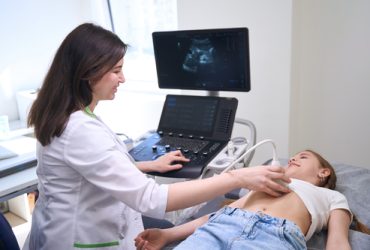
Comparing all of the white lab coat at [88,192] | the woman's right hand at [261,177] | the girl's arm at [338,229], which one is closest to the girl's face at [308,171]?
the girl's arm at [338,229]

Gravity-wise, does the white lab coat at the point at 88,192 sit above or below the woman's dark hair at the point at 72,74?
below

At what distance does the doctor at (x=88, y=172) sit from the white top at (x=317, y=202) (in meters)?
0.14

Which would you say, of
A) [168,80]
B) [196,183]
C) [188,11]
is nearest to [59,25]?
[188,11]

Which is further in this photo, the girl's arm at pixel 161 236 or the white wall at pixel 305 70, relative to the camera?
the white wall at pixel 305 70

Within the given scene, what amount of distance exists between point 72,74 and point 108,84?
13cm

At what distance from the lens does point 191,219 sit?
145 cm

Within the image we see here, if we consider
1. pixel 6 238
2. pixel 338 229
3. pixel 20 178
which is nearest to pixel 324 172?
pixel 338 229

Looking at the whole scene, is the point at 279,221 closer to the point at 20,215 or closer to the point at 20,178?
the point at 20,178

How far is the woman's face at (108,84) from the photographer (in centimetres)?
116

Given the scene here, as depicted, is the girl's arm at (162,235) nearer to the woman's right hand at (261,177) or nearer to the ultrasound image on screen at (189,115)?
the woman's right hand at (261,177)

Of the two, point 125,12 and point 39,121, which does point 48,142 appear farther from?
point 125,12

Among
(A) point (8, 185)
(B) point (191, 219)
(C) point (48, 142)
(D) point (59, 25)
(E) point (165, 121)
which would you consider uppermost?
(D) point (59, 25)

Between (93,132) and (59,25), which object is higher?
(59,25)

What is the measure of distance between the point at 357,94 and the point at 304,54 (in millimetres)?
372
